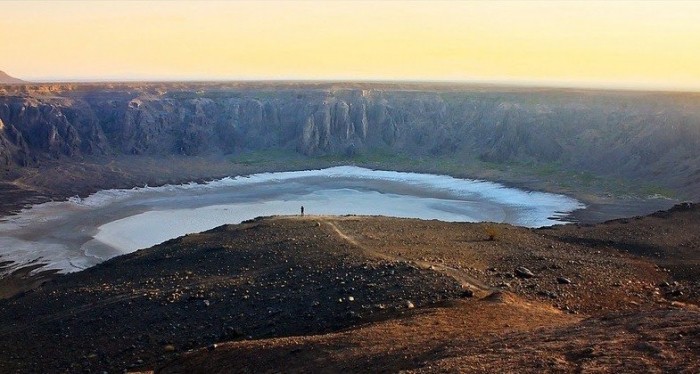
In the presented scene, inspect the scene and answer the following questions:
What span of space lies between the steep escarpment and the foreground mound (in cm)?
3609

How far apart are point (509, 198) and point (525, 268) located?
33445 mm

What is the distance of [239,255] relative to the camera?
2389cm

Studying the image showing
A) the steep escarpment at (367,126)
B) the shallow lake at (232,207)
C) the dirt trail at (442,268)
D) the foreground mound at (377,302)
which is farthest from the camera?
the steep escarpment at (367,126)

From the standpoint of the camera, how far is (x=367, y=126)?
82688 mm

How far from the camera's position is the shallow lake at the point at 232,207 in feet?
126

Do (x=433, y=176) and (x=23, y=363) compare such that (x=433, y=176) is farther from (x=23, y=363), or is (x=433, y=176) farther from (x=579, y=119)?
(x=23, y=363)

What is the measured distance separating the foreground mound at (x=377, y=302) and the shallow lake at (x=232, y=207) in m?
13.0

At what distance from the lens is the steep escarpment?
205ft

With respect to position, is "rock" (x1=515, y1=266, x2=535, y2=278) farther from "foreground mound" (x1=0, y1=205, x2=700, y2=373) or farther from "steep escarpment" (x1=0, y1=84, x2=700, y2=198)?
"steep escarpment" (x1=0, y1=84, x2=700, y2=198)

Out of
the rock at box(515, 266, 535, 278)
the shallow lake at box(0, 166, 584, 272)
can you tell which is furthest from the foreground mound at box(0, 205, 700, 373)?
A: the shallow lake at box(0, 166, 584, 272)

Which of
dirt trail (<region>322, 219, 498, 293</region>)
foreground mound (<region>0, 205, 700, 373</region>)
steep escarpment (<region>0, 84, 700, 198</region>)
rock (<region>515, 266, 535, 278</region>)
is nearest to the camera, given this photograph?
foreground mound (<region>0, 205, 700, 373</region>)

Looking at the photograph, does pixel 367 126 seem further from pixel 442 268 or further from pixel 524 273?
pixel 524 273

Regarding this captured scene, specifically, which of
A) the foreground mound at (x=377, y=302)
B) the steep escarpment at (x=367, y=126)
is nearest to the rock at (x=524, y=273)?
the foreground mound at (x=377, y=302)

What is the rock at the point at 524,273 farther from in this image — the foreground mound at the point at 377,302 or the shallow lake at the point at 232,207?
the shallow lake at the point at 232,207
